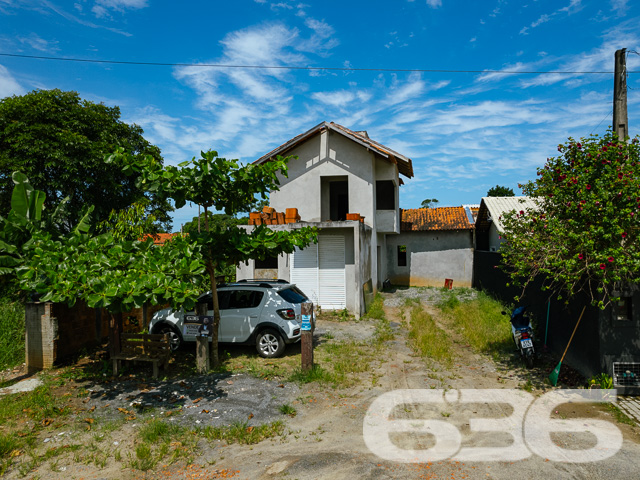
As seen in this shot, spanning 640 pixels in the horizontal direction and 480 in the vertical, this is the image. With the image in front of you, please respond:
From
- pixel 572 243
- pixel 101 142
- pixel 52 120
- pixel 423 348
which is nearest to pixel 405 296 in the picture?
pixel 423 348

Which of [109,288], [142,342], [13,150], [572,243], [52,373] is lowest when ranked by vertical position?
[52,373]

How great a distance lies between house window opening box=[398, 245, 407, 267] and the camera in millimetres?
24386

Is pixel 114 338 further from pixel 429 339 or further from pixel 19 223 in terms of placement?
pixel 429 339

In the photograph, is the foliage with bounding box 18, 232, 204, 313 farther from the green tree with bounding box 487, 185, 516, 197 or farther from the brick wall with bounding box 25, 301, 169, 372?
the green tree with bounding box 487, 185, 516, 197

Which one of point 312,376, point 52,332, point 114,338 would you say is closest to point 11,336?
point 52,332

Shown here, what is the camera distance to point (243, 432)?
18.4 ft

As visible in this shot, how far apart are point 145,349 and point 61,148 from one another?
16138 mm

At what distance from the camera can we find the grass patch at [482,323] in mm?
10188

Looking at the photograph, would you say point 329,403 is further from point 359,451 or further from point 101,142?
point 101,142

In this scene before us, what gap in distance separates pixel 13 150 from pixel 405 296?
20329 millimetres

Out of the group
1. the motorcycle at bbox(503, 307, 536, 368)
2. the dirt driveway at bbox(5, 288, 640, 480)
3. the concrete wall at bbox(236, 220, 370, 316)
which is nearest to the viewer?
the dirt driveway at bbox(5, 288, 640, 480)

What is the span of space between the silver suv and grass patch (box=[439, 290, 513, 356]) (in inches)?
188

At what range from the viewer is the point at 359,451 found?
16.9 feet

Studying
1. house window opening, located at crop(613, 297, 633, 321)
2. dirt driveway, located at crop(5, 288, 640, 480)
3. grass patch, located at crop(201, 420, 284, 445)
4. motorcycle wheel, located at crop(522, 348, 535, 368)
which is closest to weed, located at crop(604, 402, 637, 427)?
dirt driveway, located at crop(5, 288, 640, 480)
